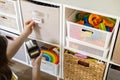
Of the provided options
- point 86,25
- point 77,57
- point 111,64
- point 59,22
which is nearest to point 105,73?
point 111,64

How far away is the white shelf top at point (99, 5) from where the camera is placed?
1077mm

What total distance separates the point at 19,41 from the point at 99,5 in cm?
54

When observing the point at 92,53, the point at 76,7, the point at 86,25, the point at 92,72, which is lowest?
the point at 92,72

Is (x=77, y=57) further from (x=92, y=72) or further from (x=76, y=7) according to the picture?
(x=76, y=7)

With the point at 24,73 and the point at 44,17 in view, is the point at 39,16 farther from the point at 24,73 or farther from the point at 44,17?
the point at 24,73

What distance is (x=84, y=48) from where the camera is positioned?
4.18 feet

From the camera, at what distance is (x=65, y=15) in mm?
1204

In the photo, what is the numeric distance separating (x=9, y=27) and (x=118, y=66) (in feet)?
2.75

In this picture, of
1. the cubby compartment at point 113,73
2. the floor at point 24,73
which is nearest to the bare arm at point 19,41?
the floor at point 24,73

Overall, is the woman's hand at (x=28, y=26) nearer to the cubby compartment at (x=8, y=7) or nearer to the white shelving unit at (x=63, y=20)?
the white shelving unit at (x=63, y=20)

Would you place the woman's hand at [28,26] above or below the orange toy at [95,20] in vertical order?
below

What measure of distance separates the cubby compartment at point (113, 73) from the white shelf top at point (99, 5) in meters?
Answer: 0.38

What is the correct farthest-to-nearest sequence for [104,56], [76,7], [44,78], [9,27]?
[44,78]
[9,27]
[104,56]
[76,7]

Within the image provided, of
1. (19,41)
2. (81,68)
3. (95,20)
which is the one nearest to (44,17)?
(19,41)
